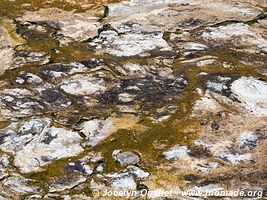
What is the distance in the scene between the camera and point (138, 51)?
11.3 m

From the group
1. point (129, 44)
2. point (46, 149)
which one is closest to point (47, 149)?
point (46, 149)

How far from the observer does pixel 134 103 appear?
368 inches

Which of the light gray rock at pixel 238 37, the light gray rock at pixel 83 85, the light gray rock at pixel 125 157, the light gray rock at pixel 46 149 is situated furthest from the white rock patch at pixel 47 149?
the light gray rock at pixel 238 37

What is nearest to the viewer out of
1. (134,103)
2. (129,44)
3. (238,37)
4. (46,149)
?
(46,149)

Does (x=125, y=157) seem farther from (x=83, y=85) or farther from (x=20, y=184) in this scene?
(x=83, y=85)

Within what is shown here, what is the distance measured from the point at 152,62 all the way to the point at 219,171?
3.88 m

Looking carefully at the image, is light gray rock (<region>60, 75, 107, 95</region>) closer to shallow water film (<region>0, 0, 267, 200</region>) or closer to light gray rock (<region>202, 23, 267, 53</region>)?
shallow water film (<region>0, 0, 267, 200</region>)

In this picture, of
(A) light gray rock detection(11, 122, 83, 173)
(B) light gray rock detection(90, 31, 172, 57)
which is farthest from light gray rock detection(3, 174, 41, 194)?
(B) light gray rock detection(90, 31, 172, 57)

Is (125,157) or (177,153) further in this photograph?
(177,153)

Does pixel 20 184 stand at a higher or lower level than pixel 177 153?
lower

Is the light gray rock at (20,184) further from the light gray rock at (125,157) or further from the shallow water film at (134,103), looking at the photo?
the light gray rock at (125,157)

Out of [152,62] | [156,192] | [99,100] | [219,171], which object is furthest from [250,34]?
[156,192]

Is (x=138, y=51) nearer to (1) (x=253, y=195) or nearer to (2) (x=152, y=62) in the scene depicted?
(2) (x=152, y=62)

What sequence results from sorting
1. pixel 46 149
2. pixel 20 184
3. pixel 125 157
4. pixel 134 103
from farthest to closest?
pixel 134 103
pixel 46 149
pixel 125 157
pixel 20 184
